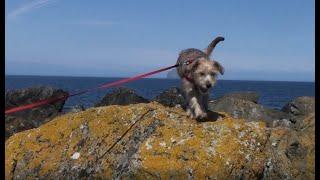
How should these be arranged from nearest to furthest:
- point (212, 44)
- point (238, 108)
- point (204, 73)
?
point (204, 73) → point (212, 44) → point (238, 108)

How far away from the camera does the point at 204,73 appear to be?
10328 mm

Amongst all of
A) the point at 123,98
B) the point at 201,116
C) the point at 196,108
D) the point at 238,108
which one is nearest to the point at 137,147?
the point at 201,116

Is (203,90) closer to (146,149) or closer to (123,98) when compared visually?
(146,149)

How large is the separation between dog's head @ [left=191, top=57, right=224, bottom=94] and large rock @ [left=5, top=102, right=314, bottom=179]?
A: 33.4 inches

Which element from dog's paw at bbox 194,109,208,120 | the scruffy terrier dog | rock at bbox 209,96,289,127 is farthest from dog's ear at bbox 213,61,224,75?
rock at bbox 209,96,289,127

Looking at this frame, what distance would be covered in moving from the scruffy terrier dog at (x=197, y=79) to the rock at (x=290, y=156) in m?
1.55

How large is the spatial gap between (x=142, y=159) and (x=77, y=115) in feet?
6.25

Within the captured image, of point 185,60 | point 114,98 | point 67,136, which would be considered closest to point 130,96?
point 114,98

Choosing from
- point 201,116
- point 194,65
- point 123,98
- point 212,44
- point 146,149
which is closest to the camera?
point 146,149

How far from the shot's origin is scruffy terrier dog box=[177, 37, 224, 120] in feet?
33.5

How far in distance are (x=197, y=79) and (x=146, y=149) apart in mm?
2320

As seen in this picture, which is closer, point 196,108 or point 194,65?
point 196,108

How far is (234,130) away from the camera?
9.07 meters

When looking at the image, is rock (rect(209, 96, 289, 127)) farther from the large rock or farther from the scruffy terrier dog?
the large rock
